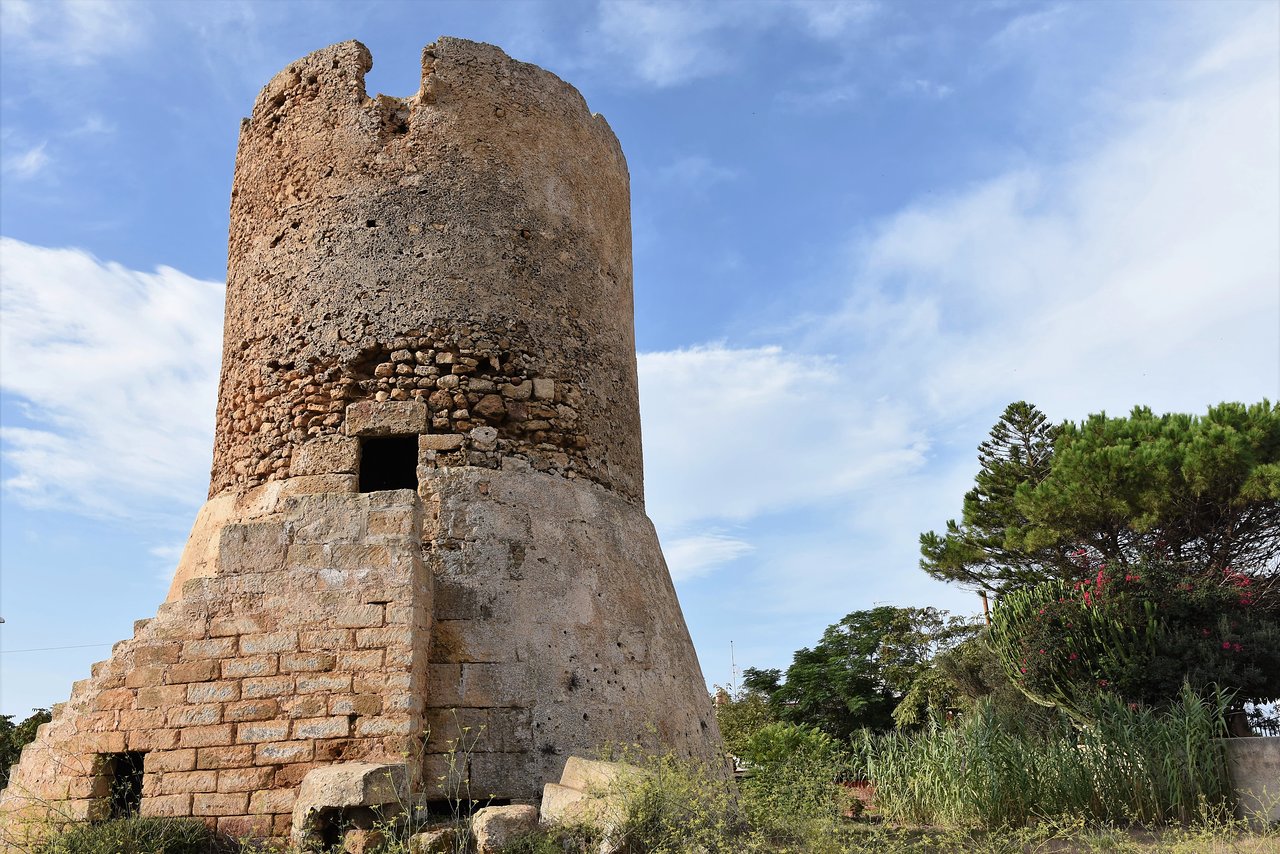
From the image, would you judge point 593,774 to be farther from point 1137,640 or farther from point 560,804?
point 1137,640

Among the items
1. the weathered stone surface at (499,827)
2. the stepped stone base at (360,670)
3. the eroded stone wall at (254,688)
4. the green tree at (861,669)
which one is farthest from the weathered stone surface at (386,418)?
the green tree at (861,669)

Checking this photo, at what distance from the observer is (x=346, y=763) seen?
476 centimetres

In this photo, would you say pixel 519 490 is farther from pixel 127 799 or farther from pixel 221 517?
pixel 127 799

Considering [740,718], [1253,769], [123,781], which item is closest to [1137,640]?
[1253,769]

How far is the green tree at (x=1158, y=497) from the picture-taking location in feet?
48.6

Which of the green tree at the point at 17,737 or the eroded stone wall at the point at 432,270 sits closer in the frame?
the eroded stone wall at the point at 432,270

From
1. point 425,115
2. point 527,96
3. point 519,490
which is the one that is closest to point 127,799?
point 519,490

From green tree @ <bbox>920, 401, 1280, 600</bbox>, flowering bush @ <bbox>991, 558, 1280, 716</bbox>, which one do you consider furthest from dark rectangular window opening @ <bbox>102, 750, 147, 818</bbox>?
green tree @ <bbox>920, 401, 1280, 600</bbox>

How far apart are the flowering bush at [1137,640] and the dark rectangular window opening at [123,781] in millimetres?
9247

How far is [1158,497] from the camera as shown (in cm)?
1516

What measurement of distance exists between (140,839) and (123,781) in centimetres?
77

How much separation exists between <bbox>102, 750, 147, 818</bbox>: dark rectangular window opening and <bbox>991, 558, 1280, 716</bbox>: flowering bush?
30.3 ft

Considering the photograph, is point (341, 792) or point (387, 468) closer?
point (341, 792)

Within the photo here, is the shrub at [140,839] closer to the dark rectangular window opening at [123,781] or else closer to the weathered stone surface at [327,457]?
the dark rectangular window opening at [123,781]
